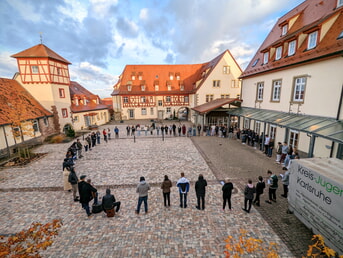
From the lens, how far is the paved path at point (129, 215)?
5246 millimetres

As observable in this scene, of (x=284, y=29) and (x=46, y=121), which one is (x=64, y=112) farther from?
(x=284, y=29)

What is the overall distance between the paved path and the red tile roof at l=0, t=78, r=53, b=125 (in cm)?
699

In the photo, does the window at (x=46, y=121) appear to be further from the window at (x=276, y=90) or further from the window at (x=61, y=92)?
the window at (x=276, y=90)

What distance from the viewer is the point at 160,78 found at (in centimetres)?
3691

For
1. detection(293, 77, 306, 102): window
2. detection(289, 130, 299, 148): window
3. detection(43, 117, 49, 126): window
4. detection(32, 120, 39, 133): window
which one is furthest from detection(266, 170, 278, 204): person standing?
detection(43, 117, 49, 126): window

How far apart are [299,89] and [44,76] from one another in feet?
86.4

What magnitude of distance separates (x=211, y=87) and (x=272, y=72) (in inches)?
581

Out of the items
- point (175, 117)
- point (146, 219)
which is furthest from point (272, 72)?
point (175, 117)

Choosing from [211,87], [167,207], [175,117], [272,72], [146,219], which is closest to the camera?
[146,219]

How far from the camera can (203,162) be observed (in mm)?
12188

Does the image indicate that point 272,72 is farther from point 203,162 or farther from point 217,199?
point 217,199

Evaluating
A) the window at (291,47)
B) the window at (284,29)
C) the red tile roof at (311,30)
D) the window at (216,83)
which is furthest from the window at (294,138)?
the window at (216,83)

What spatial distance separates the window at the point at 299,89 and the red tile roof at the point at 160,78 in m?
23.6

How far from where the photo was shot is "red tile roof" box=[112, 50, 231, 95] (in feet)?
117
